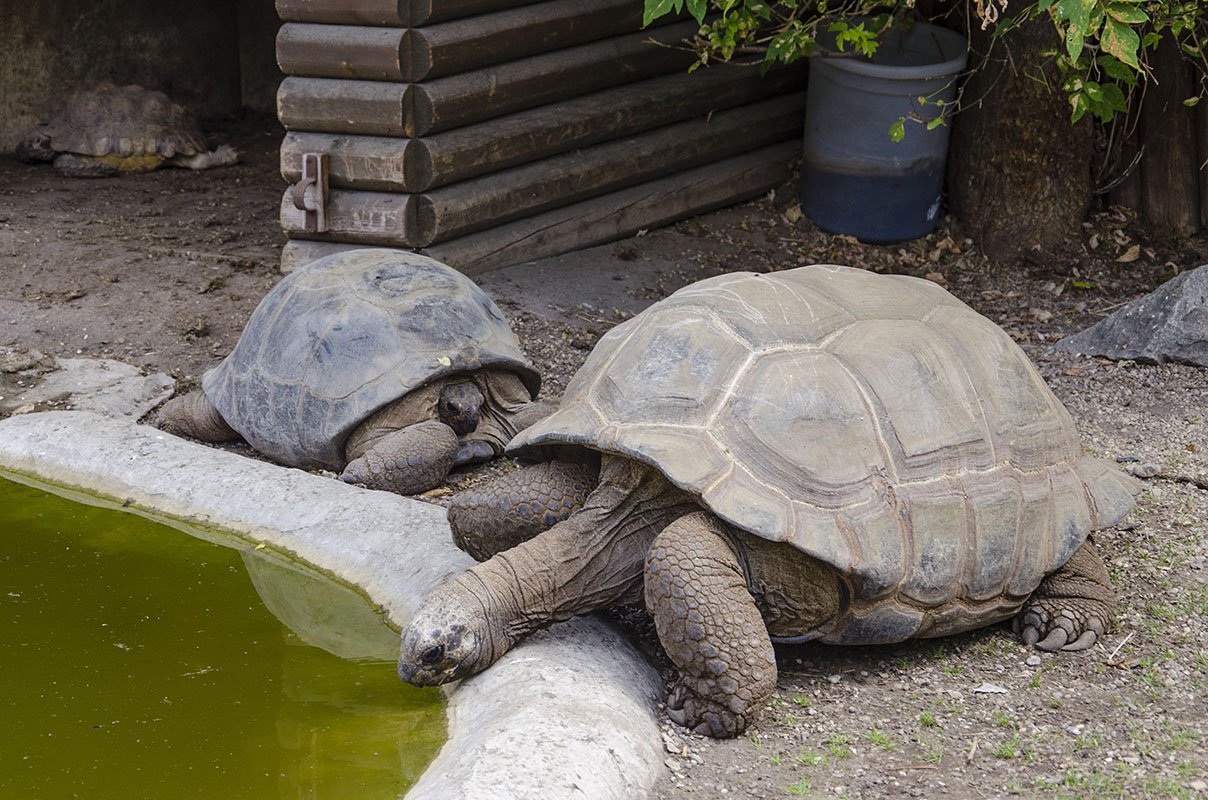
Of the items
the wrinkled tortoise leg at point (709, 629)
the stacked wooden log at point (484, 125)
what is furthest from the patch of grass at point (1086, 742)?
the stacked wooden log at point (484, 125)

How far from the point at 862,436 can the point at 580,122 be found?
11.1 feet

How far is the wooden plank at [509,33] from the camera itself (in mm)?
5379

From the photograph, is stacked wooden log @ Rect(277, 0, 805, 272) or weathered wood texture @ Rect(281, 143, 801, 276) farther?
weathered wood texture @ Rect(281, 143, 801, 276)

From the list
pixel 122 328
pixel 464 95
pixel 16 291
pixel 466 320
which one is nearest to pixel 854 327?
pixel 466 320

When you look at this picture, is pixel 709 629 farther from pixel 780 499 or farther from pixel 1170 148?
pixel 1170 148

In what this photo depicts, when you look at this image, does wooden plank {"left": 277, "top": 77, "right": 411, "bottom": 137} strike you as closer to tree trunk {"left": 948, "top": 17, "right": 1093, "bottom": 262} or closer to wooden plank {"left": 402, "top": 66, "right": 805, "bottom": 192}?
wooden plank {"left": 402, "top": 66, "right": 805, "bottom": 192}

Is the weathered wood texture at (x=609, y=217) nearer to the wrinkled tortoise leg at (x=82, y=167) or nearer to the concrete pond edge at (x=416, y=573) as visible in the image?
the concrete pond edge at (x=416, y=573)

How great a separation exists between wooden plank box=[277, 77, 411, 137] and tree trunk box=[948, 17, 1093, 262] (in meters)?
2.59

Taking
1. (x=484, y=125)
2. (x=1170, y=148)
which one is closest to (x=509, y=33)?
(x=484, y=125)

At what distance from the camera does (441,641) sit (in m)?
2.82

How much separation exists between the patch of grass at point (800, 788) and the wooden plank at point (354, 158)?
3.46 metres

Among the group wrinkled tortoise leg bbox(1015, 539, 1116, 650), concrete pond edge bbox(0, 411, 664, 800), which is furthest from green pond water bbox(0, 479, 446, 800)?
wrinkled tortoise leg bbox(1015, 539, 1116, 650)

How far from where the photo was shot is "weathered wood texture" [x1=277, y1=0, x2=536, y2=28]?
209 inches

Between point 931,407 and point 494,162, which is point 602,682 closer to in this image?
point 931,407
